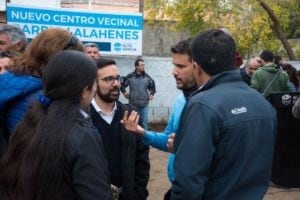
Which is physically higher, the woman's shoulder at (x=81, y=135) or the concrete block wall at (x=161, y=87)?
the woman's shoulder at (x=81, y=135)

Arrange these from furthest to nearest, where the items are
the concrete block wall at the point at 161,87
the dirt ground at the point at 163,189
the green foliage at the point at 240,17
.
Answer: the green foliage at the point at 240,17
the concrete block wall at the point at 161,87
the dirt ground at the point at 163,189

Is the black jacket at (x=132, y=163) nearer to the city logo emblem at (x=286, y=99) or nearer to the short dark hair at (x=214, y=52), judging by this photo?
the short dark hair at (x=214, y=52)

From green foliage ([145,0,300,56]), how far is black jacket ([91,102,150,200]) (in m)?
13.6

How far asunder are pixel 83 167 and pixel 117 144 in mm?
1170

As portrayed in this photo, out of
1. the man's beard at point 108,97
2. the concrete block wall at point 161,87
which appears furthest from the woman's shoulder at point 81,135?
the concrete block wall at point 161,87

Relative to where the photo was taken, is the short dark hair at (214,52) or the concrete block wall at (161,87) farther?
the concrete block wall at (161,87)

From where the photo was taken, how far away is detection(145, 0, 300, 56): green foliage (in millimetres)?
16703

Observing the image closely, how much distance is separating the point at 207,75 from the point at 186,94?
0.75 meters

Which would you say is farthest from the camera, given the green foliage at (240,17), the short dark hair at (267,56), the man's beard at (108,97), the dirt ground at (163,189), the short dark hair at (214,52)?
the green foliage at (240,17)

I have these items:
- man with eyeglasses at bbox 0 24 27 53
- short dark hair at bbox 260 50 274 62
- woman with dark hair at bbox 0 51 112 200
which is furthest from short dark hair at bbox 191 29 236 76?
short dark hair at bbox 260 50 274 62

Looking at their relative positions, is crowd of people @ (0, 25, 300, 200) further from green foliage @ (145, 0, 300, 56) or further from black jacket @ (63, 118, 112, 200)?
green foliage @ (145, 0, 300, 56)

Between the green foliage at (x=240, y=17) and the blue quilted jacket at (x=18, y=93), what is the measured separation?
14.5 m

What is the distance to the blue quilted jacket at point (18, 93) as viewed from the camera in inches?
93.1

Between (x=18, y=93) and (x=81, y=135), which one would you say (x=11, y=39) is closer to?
(x=18, y=93)
